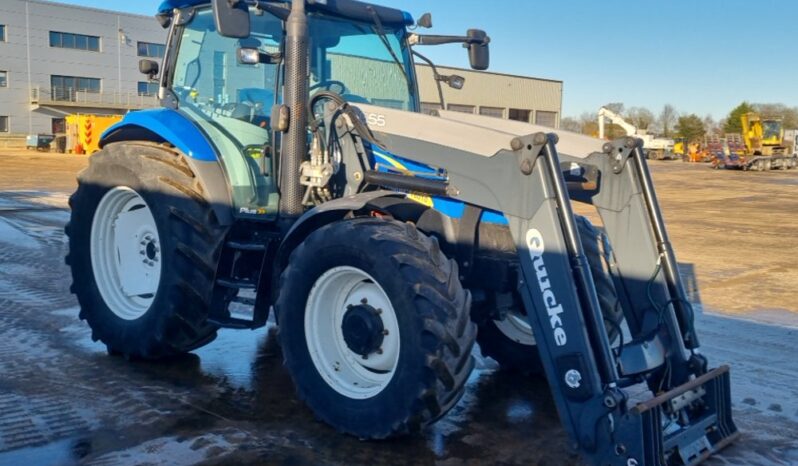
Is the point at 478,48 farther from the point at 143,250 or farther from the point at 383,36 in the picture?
the point at 143,250

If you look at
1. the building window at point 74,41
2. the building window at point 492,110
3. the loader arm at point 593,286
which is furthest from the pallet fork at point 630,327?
the building window at point 74,41

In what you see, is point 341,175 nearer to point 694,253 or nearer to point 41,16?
point 694,253

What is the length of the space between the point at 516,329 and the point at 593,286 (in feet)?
5.76

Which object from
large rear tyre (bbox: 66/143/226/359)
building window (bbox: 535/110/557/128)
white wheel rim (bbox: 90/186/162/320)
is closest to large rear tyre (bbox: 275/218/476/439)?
large rear tyre (bbox: 66/143/226/359)

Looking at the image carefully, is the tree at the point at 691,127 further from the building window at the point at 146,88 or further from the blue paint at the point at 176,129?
the blue paint at the point at 176,129

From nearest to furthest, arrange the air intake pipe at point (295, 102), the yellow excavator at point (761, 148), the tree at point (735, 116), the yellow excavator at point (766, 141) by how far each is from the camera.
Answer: the air intake pipe at point (295, 102) < the yellow excavator at point (761, 148) < the yellow excavator at point (766, 141) < the tree at point (735, 116)

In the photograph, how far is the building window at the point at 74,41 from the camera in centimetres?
5506

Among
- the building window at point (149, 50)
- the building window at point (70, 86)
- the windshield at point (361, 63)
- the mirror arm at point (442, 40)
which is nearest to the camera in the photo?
the windshield at point (361, 63)

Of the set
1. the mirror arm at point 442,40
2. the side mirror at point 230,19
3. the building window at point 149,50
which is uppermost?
the building window at point 149,50

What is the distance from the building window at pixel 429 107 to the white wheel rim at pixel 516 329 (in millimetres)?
1657

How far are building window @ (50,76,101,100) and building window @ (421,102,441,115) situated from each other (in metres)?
54.4

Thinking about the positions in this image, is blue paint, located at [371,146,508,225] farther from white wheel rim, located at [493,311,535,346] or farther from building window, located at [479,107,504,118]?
building window, located at [479,107,504,118]

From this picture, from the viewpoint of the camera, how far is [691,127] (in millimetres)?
74188

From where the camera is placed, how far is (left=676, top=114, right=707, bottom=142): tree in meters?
73.8
